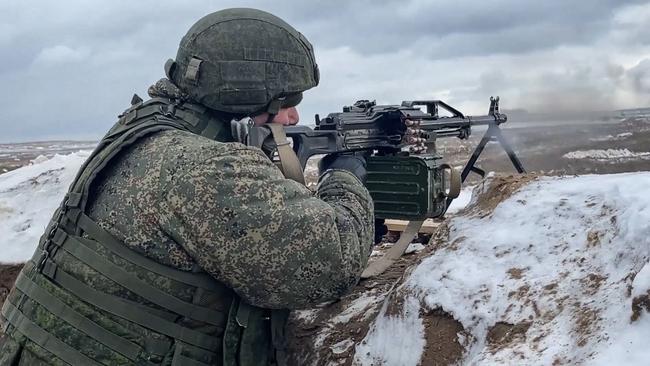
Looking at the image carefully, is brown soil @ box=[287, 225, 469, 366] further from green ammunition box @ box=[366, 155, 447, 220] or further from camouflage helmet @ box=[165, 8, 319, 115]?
camouflage helmet @ box=[165, 8, 319, 115]

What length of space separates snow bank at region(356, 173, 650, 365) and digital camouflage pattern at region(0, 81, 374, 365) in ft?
1.65

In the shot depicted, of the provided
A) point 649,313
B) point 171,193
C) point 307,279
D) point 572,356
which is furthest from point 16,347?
point 649,313

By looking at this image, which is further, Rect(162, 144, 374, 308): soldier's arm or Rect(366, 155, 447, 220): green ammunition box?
Rect(366, 155, 447, 220): green ammunition box

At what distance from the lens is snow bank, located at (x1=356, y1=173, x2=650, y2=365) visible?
8.44 feet

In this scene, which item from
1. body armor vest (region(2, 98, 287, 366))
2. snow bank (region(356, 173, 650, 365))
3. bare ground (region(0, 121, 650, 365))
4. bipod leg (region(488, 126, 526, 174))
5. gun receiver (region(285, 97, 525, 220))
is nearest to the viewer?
snow bank (region(356, 173, 650, 365))

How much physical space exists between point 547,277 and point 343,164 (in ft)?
4.35

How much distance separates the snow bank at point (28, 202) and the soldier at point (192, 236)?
313cm

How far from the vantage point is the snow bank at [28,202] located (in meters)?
6.05

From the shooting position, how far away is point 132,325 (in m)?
2.92

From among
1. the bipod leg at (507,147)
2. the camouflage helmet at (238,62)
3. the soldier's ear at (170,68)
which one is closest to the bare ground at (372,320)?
the camouflage helmet at (238,62)

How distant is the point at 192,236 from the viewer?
9.00 ft

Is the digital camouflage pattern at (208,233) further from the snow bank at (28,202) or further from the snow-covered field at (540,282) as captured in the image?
the snow bank at (28,202)

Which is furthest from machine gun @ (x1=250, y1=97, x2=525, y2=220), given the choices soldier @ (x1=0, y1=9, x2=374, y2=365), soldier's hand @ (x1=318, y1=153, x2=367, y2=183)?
soldier @ (x1=0, y1=9, x2=374, y2=365)

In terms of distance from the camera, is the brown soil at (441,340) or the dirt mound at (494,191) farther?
the dirt mound at (494,191)
